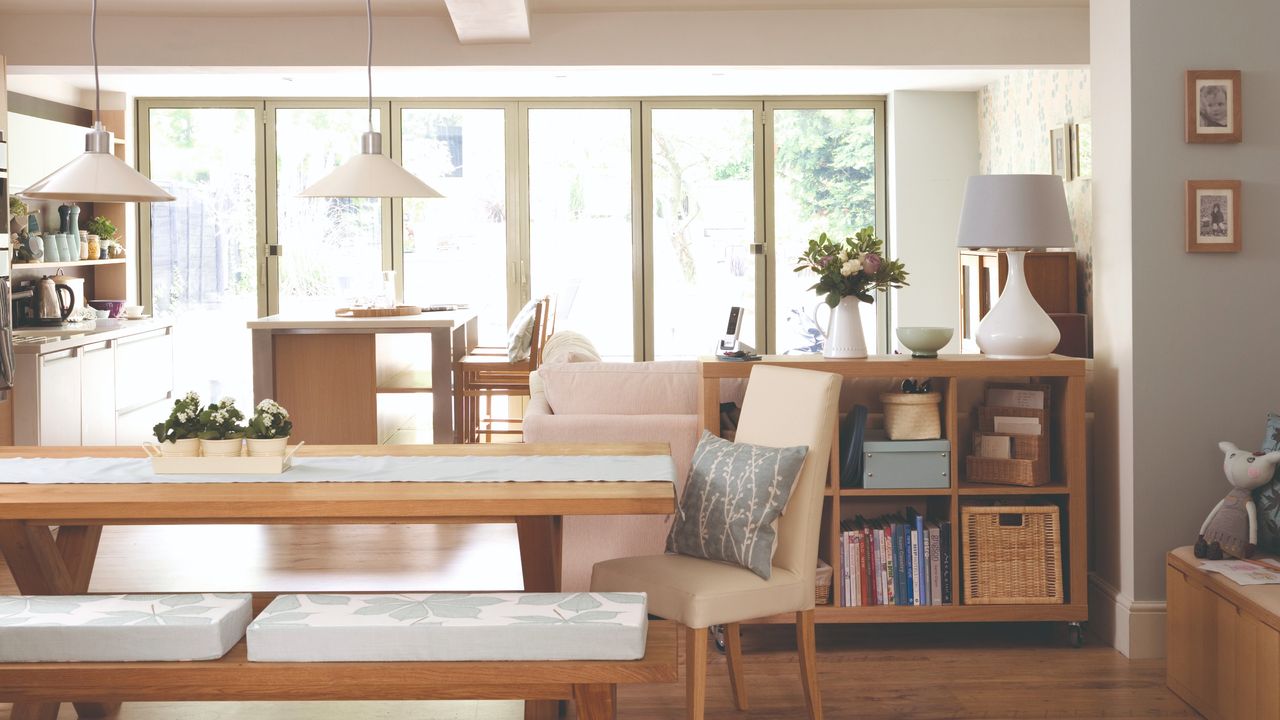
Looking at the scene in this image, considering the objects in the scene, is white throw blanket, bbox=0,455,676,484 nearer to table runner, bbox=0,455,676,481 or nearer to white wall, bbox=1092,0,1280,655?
table runner, bbox=0,455,676,481

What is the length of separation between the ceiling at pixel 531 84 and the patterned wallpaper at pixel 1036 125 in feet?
0.55

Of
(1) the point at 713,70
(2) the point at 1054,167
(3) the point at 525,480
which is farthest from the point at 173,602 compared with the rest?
(2) the point at 1054,167

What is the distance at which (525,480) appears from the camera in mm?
2836

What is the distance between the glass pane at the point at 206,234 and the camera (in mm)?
8500

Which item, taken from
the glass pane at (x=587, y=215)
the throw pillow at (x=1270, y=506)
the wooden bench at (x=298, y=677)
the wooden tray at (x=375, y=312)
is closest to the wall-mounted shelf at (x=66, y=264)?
the wooden tray at (x=375, y=312)

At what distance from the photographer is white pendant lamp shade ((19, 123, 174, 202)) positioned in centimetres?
312

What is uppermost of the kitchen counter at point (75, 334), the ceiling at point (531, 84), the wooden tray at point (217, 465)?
the ceiling at point (531, 84)

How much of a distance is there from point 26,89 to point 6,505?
5.18m

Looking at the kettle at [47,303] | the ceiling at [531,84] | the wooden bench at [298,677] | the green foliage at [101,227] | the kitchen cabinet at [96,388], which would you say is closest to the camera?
the wooden bench at [298,677]

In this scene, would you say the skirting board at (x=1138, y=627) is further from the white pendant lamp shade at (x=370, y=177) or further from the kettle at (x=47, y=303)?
the kettle at (x=47, y=303)

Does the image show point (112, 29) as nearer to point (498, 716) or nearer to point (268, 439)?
point (268, 439)

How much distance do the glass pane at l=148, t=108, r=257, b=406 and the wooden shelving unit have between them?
5.80m

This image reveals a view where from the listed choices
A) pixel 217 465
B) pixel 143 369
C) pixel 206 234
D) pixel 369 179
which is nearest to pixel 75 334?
pixel 143 369

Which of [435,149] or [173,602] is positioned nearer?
[173,602]
